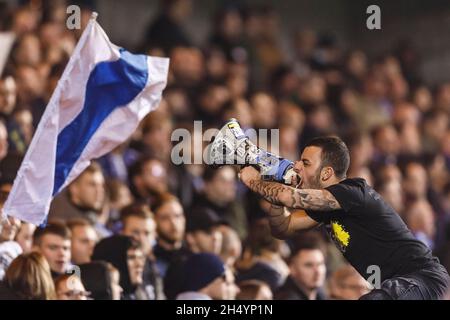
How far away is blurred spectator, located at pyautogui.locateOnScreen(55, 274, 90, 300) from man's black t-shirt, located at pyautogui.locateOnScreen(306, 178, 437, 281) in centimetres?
180

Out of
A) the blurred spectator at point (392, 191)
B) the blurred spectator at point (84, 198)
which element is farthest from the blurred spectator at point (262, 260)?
the blurred spectator at point (392, 191)

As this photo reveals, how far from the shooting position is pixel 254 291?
30.7 ft

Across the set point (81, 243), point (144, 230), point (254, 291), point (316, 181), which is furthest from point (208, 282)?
point (316, 181)

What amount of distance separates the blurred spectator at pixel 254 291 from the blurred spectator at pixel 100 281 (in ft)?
3.57

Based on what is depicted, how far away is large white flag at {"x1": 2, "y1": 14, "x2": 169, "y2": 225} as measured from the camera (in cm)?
854

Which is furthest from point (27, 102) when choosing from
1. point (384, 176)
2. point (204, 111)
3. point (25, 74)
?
point (384, 176)

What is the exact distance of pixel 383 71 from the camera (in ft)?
57.0

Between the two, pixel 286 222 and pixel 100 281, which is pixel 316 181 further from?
pixel 100 281

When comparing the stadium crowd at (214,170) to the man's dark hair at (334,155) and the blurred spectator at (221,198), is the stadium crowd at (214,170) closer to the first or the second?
the blurred spectator at (221,198)

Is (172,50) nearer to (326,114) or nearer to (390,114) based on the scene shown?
(326,114)

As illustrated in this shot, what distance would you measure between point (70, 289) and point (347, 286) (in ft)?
8.35

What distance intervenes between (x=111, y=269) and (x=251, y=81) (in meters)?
7.26

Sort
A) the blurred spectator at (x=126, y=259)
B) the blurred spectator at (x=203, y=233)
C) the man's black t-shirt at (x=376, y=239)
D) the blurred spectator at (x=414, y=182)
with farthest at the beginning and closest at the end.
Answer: the blurred spectator at (x=414, y=182), the blurred spectator at (x=203, y=233), the blurred spectator at (x=126, y=259), the man's black t-shirt at (x=376, y=239)

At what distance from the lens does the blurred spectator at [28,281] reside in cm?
809
